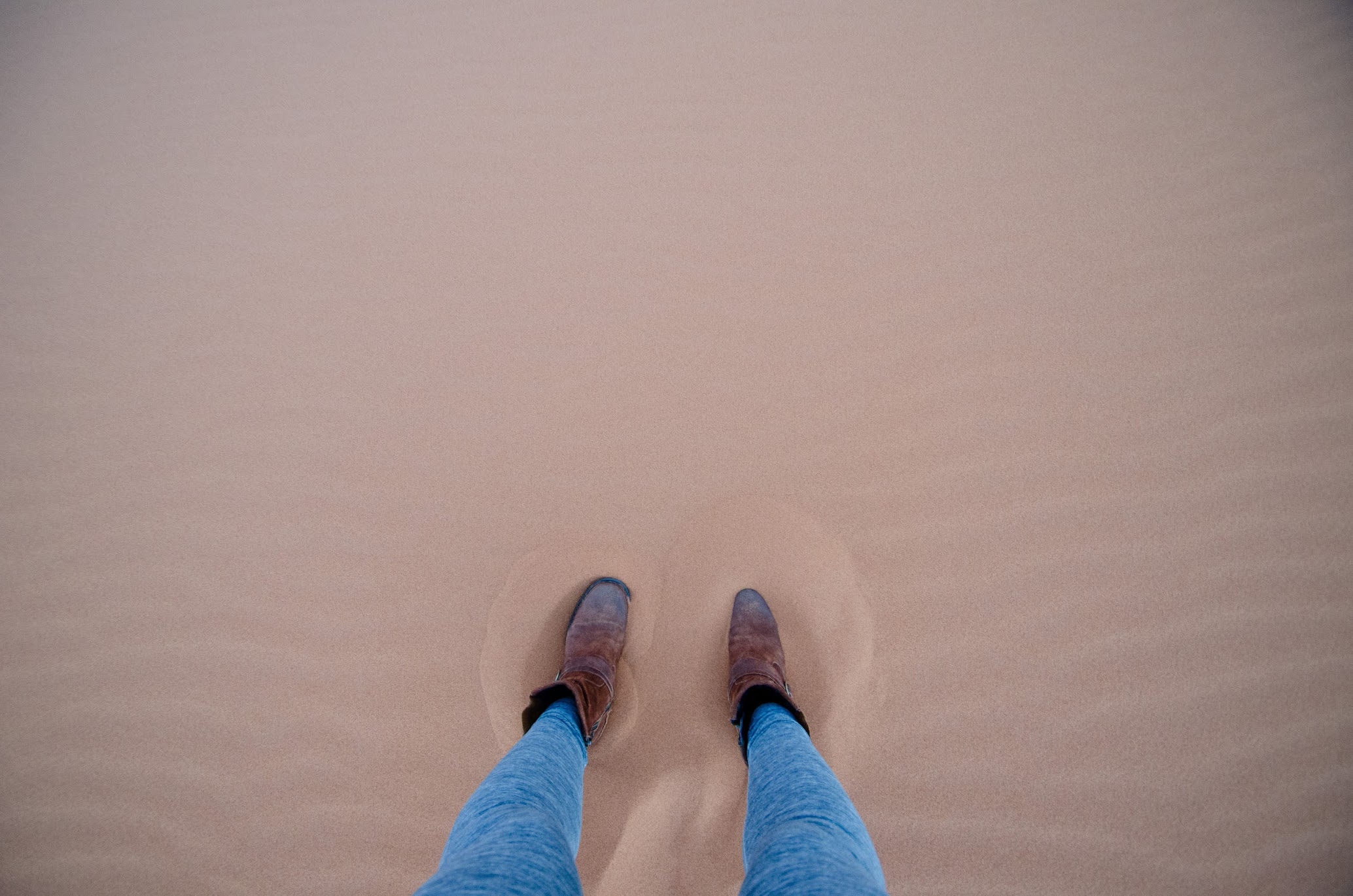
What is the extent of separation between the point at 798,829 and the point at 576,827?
0.52 meters

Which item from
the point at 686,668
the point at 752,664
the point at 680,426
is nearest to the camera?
the point at 752,664

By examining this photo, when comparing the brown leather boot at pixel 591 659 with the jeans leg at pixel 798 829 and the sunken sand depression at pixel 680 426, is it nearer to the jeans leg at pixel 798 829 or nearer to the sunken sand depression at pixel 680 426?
the sunken sand depression at pixel 680 426

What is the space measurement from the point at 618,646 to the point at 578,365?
106 centimetres

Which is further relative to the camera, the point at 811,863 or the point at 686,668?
the point at 686,668

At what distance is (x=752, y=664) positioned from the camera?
1.47m

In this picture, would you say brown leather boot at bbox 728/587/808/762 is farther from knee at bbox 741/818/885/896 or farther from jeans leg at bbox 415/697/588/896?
jeans leg at bbox 415/697/588/896

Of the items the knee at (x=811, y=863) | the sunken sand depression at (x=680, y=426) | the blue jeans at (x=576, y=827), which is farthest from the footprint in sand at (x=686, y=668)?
the knee at (x=811, y=863)

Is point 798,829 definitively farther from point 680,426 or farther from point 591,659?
point 680,426

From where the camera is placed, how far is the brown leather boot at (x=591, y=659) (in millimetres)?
1308

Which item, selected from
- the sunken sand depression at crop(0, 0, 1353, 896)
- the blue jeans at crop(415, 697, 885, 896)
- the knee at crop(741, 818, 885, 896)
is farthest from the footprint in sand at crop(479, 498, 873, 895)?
the knee at crop(741, 818, 885, 896)

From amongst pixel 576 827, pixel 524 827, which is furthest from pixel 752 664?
pixel 524 827

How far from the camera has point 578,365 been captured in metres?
1.94

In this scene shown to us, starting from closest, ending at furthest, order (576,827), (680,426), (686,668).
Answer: (576,827) < (686,668) < (680,426)

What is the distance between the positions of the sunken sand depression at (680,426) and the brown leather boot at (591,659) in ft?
0.36
